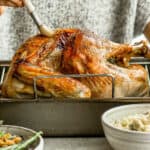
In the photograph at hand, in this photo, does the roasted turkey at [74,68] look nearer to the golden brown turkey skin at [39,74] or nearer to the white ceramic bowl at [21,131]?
the golden brown turkey skin at [39,74]

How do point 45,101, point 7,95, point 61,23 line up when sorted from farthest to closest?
point 61,23, point 7,95, point 45,101

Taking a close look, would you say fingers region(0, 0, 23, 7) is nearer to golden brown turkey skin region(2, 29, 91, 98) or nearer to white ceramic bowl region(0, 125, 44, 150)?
golden brown turkey skin region(2, 29, 91, 98)

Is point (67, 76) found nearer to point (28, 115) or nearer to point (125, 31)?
point (28, 115)

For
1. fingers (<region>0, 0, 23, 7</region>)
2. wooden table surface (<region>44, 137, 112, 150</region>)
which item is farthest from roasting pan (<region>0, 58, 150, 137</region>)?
fingers (<region>0, 0, 23, 7</region>)

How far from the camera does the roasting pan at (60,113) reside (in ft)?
4.36

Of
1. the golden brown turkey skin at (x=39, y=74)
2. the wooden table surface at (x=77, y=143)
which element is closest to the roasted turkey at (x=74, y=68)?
the golden brown turkey skin at (x=39, y=74)

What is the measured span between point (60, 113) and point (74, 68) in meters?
0.16

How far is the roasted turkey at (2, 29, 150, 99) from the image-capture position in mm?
1400

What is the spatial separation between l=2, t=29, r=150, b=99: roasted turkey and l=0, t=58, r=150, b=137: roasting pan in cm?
7

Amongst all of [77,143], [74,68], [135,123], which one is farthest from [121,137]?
[74,68]

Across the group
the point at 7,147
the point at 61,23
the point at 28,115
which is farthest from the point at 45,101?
the point at 61,23

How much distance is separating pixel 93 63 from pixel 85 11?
47 cm

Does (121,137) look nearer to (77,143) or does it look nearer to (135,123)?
(135,123)

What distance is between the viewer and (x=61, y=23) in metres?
1.87
